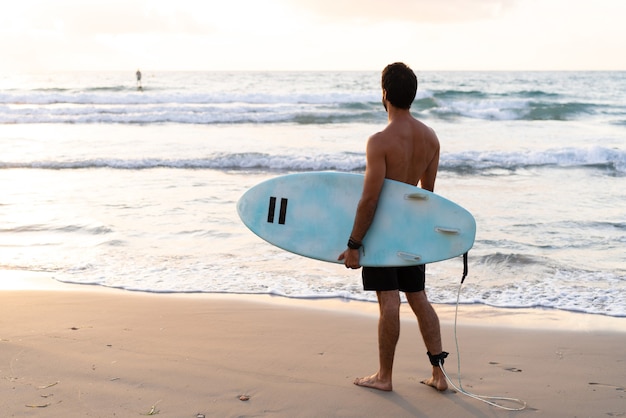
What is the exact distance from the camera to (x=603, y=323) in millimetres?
4016

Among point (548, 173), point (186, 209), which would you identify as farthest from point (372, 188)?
point (548, 173)

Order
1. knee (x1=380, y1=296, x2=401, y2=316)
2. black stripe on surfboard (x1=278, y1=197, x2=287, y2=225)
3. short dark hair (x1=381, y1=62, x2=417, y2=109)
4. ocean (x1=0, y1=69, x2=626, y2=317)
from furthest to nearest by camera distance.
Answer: ocean (x1=0, y1=69, x2=626, y2=317), black stripe on surfboard (x1=278, y1=197, x2=287, y2=225), knee (x1=380, y1=296, x2=401, y2=316), short dark hair (x1=381, y1=62, x2=417, y2=109)

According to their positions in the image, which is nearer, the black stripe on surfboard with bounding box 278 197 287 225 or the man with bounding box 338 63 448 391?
the man with bounding box 338 63 448 391

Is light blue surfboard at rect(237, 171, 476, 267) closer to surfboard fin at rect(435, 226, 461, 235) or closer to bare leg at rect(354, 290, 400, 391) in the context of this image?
surfboard fin at rect(435, 226, 461, 235)

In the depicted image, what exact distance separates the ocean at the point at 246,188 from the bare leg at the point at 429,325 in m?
1.53

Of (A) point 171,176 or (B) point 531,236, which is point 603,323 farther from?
(A) point 171,176

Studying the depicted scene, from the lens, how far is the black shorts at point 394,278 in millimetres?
2855

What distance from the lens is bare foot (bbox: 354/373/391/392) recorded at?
293 cm

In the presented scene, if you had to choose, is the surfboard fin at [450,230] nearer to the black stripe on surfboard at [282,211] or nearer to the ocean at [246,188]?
the black stripe on surfboard at [282,211]

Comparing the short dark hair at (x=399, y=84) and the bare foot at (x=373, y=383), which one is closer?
the short dark hair at (x=399, y=84)

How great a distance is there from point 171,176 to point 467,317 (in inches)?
265

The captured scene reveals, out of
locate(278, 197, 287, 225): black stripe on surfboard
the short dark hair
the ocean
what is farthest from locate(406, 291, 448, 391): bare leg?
the ocean

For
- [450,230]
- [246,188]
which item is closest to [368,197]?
[450,230]

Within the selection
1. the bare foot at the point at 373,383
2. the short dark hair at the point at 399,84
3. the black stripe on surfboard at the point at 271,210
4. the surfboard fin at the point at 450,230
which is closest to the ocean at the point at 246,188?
the black stripe on surfboard at the point at 271,210
